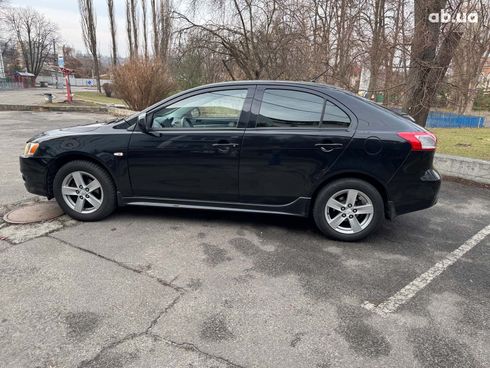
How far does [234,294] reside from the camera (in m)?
2.74

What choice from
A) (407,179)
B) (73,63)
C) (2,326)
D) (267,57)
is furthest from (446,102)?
(73,63)

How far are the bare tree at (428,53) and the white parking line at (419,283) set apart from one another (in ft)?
17.5

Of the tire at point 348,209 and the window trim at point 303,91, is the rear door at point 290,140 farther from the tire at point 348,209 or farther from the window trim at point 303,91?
the tire at point 348,209

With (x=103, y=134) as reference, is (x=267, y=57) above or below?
above

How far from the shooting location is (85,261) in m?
3.16

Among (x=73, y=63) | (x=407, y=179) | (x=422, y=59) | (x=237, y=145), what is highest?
(x=73, y=63)

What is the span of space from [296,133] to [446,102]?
27.8 feet

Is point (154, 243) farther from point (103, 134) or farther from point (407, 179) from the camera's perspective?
point (407, 179)

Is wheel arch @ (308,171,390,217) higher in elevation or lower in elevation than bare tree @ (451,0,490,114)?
lower

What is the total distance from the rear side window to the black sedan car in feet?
0.03

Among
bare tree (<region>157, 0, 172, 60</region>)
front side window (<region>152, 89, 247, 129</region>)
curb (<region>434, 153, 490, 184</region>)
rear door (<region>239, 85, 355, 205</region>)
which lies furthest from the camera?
bare tree (<region>157, 0, 172, 60</region>)

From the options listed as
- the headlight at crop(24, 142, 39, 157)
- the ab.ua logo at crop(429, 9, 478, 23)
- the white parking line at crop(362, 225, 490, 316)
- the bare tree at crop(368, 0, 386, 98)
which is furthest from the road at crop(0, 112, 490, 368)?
the bare tree at crop(368, 0, 386, 98)

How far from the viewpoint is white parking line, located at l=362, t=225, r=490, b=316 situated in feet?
8.70

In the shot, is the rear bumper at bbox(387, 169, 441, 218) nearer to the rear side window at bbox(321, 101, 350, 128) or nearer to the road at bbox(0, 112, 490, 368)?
the road at bbox(0, 112, 490, 368)
